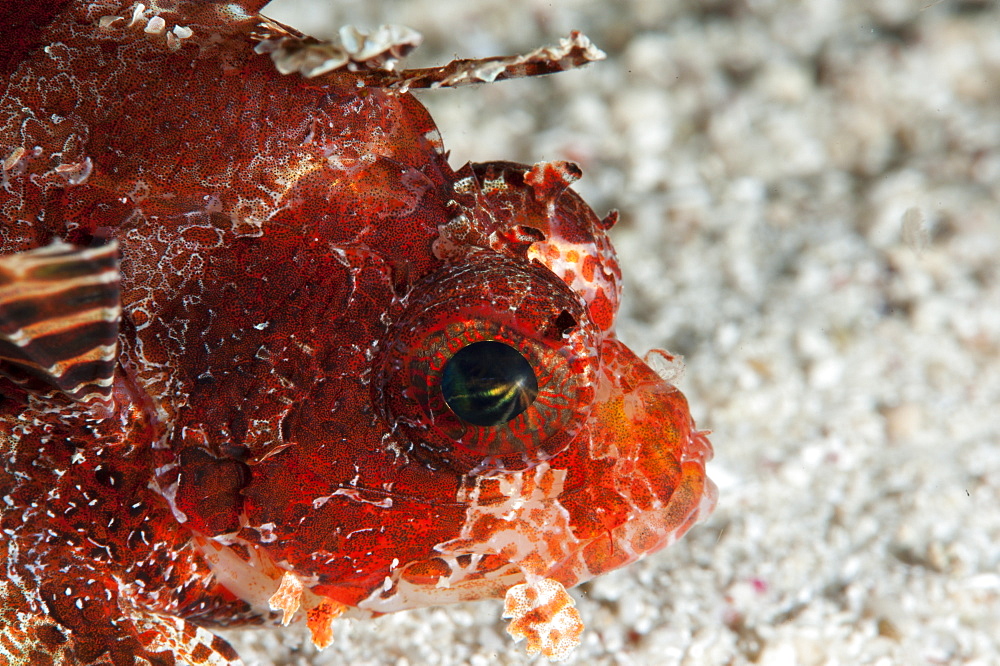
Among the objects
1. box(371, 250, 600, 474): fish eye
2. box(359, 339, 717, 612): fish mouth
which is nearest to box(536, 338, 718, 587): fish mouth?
box(359, 339, 717, 612): fish mouth

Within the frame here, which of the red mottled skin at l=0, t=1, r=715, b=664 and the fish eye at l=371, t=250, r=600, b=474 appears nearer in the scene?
the fish eye at l=371, t=250, r=600, b=474

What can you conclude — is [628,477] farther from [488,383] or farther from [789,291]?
[789,291]

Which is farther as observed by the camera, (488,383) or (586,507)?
(586,507)

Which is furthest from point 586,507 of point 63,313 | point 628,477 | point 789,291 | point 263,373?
point 789,291

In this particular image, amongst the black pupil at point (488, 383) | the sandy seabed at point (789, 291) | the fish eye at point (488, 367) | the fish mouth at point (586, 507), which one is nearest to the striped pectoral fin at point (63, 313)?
the fish eye at point (488, 367)

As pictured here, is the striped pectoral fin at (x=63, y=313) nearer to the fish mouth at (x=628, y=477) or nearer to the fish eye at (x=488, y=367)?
the fish eye at (x=488, y=367)

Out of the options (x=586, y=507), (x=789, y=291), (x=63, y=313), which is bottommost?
(x=586, y=507)

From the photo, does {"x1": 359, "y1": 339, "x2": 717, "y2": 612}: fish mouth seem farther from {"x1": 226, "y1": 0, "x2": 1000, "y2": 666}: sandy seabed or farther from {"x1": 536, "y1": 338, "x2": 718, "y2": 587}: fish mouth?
{"x1": 226, "y1": 0, "x2": 1000, "y2": 666}: sandy seabed

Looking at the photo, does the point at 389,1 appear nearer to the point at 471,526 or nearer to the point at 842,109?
the point at 842,109
